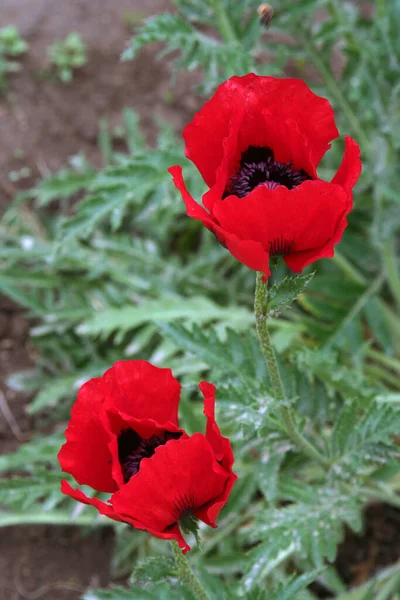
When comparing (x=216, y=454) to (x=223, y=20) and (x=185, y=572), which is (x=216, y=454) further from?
(x=223, y=20)

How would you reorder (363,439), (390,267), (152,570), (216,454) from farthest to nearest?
(390,267) → (363,439) → (152,570) → (216,454)

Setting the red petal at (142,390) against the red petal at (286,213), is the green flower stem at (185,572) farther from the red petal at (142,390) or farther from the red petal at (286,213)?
the red petal at (286,213)

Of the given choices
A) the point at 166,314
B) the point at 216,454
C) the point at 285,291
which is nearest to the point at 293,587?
the point at 216,454

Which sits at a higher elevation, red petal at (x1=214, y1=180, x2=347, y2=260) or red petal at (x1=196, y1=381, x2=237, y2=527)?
red petal at (x1=214, y1=180, x2=347, y2=260)

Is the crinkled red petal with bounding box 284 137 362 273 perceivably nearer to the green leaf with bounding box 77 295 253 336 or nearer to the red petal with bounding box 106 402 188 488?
the red petal with bounding box 106 402 188 488

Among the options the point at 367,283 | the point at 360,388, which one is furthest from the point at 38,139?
the point at 360,388

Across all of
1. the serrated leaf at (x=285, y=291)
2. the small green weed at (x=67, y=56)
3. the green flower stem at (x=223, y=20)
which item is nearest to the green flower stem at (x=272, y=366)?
the serrated leaf at (x=285, y=291)

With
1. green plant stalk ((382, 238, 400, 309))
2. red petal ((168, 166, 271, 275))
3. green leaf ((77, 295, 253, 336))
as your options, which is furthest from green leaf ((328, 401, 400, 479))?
green plant stalk ((382, 238, 400, 309))

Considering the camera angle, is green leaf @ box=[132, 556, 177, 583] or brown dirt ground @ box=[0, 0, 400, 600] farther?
brown dirt ground @ box=[0, 0, 400, 600]
